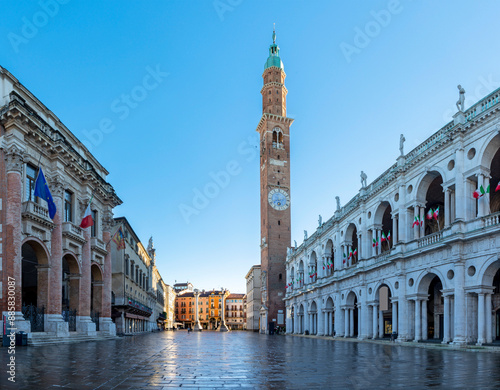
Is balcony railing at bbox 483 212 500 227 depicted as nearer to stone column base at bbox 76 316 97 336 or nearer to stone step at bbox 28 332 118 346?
stone step at bbox 28 332 118 346

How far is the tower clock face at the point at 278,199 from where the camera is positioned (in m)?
81.6

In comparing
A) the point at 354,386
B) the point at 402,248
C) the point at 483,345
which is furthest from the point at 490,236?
the point at 354,386

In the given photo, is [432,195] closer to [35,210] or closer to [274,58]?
[35,210]

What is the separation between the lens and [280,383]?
10.5 m

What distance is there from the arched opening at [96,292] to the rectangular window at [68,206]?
6328 millimetres

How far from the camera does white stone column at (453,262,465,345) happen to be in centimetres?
2514

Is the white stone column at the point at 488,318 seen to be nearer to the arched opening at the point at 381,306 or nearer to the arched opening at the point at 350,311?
the arched opening at the point at 381,306

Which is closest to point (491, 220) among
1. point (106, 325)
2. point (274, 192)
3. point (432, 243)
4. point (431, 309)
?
point (432, 243)

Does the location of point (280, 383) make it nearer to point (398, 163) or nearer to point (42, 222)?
point (42, 222)

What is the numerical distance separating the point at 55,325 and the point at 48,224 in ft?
19.4

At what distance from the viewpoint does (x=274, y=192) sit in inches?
3223

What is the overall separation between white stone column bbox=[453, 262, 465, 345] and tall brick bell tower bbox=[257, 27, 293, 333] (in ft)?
173

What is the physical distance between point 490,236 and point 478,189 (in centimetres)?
302

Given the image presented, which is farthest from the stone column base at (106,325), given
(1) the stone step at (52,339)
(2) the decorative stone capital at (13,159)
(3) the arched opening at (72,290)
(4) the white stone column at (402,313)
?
(4) the white stone column at (402,313)
